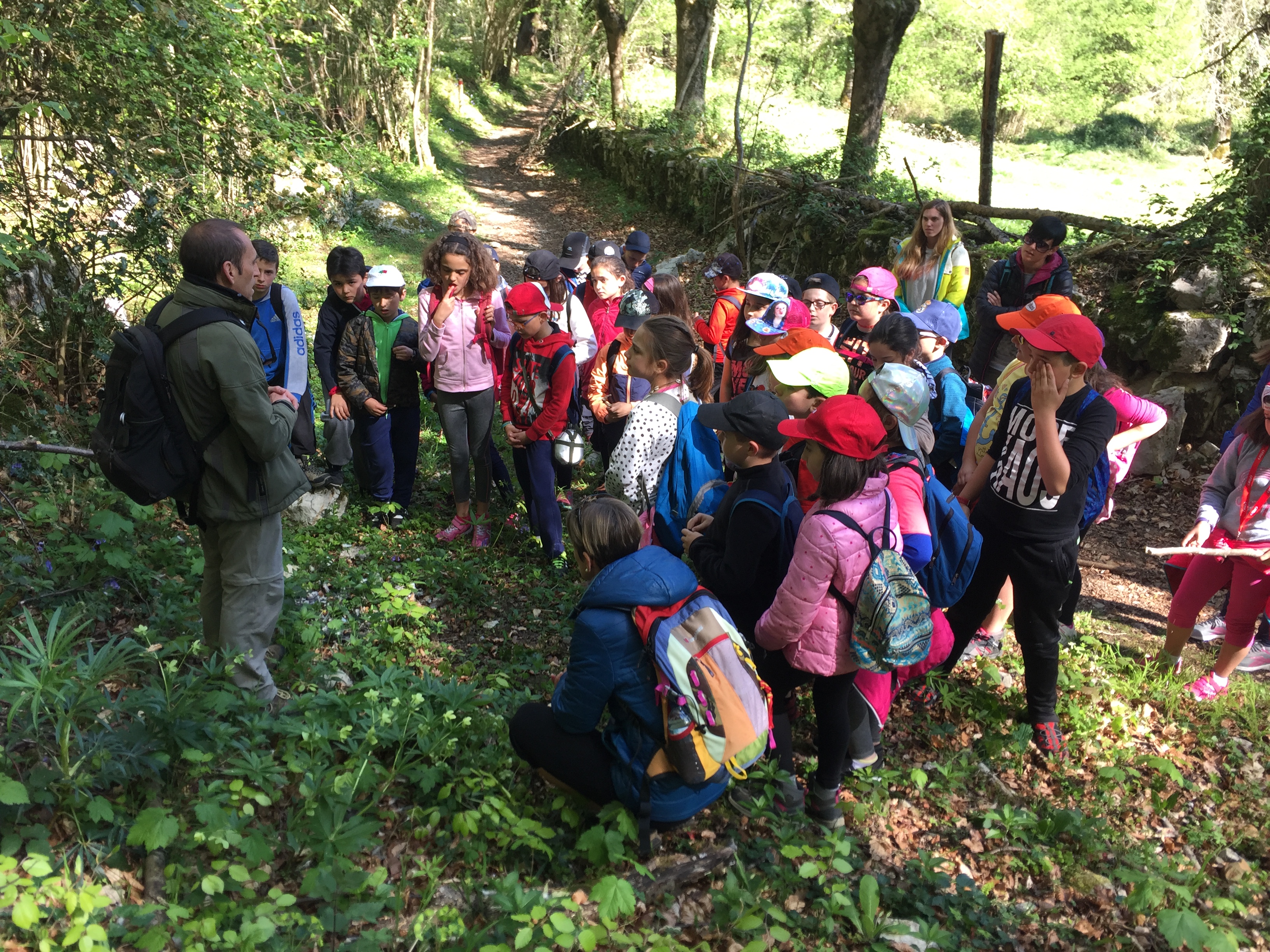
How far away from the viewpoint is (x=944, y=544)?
11.3ft

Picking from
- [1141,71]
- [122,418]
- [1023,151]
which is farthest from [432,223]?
[1141,71]

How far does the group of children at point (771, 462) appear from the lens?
295 centimetres

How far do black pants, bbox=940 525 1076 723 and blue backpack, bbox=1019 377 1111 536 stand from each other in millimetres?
279

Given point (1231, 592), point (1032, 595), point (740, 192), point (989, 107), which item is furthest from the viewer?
point (740, 192)

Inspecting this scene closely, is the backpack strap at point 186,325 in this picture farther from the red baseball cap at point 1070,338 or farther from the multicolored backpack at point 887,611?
the red baseball cap at point 1070,338

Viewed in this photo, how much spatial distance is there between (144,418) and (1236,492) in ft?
16.6

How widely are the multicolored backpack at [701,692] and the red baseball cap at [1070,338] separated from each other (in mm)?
1789

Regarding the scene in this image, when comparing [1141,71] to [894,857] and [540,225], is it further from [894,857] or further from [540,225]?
[894,857]

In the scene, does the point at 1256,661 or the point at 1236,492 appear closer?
the point at 1236,492

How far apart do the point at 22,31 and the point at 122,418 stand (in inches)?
93.2

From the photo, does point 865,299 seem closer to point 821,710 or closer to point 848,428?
point 848,428

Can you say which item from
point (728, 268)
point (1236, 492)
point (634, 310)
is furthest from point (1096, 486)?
point (728, 268)

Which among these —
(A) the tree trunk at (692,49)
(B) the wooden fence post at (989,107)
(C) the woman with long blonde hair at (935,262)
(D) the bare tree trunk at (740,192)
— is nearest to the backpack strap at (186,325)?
(C) the woman with long blonde hair at (935,262)

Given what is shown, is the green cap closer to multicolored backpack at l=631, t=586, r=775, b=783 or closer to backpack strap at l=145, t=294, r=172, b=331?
multicolored backpack at l=631, t=586, r=775, b=783
